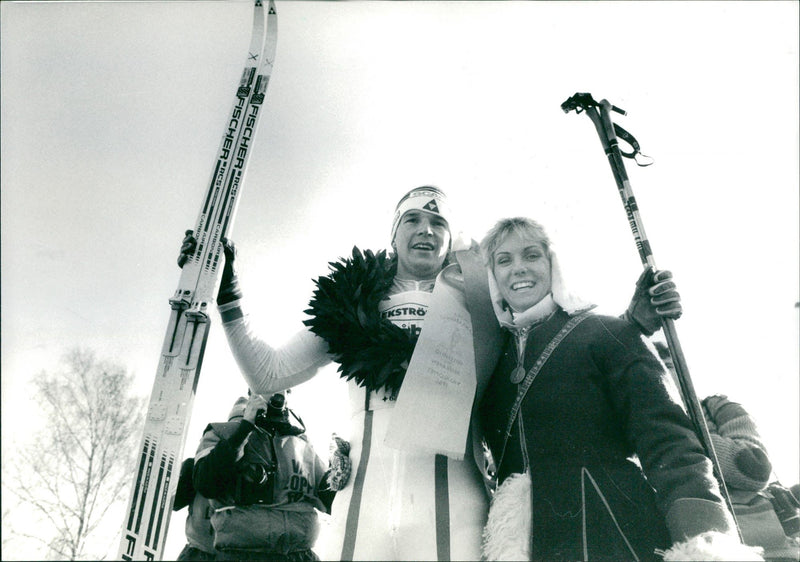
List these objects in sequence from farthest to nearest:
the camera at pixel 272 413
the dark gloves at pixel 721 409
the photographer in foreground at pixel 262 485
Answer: the camera at pixel 272 413, the photographer in foreground at pixel 262 485, the dark gloves at pixel 721 409

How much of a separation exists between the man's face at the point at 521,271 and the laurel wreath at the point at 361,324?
1.17 feet

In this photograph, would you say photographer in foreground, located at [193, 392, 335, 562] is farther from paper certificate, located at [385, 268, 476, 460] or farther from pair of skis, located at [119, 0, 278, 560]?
paper certificate, located at [385, 268, 476, 460]

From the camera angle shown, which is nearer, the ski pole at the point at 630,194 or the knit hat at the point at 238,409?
the ski pole at the point at 630,194

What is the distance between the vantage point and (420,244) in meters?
2.16

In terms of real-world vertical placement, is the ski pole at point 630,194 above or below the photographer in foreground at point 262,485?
above

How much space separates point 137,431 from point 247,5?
1889 mm

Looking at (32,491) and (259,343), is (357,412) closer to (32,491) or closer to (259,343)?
(259,343)

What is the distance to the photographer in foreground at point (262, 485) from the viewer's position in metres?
2.21

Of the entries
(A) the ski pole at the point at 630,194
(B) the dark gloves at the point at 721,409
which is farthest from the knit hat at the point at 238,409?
(B) the dark gloves at the point at 721,409

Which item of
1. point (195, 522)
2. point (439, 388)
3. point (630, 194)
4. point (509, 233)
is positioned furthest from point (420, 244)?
point (195, 522)

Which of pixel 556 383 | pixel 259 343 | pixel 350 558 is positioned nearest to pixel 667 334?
pixel 556 383

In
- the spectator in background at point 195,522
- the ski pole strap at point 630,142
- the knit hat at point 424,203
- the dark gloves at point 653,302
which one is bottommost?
the spectator in background at point 195,522

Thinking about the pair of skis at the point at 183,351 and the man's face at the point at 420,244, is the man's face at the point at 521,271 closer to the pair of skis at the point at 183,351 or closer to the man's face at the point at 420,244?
the man's face at the point at 420,244

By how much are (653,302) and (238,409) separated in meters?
1.76
